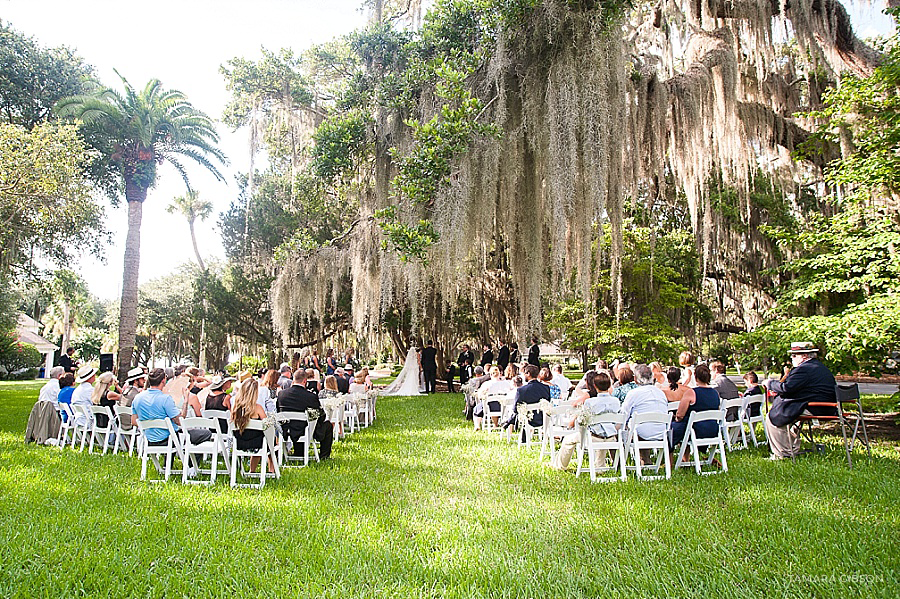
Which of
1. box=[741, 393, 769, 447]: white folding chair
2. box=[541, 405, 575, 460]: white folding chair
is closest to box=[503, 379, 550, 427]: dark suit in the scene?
box=[541, 405, 575, 460]: white folding chair

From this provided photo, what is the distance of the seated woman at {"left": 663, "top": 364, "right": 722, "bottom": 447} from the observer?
18.8 ft

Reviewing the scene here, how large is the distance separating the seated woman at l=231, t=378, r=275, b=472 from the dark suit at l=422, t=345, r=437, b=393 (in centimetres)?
1197

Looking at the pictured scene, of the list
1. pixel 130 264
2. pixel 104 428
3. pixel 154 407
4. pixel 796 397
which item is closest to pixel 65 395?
pixel 104 428

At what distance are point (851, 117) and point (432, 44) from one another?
6.45 m

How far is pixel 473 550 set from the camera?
11.1ft

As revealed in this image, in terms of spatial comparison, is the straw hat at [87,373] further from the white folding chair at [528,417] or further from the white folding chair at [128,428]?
the white folding chair at [528,417]

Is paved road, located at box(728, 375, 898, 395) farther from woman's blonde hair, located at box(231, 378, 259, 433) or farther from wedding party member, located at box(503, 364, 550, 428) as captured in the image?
woman's blonde hair, located at box(231, 378, 259, 433)

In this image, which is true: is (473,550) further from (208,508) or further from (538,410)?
(538,410)

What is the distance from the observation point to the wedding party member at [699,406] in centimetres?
574

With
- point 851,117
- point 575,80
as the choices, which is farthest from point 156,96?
point 851,117

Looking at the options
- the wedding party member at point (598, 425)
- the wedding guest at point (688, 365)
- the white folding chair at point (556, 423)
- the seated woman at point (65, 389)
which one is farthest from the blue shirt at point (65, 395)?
the wedding guest at point (688, 365)

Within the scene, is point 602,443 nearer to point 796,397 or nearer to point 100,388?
point 796,397

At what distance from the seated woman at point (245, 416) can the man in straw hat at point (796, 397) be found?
17.8ft

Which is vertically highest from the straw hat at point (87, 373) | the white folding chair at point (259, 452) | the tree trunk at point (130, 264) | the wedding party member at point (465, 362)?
the tree trunk at point (130, 264)
